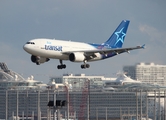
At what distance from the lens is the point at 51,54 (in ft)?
338

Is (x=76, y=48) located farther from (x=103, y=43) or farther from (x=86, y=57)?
(x=103, y=43)

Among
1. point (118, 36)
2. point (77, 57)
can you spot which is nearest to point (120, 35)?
point (118, 36)

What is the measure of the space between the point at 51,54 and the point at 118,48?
11.0 meters

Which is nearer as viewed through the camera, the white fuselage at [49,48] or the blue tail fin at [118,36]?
the white fuselage at [49,48]

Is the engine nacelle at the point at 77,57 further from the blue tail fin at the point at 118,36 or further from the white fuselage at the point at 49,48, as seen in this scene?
the blue tail fin at the point at 118,36

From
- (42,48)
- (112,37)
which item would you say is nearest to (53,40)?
(42,48)

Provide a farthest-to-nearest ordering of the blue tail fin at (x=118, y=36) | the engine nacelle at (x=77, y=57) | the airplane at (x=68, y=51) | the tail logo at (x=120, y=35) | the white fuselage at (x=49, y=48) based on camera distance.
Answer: the tail logo at (x=120, y=35) < the blue tail fin at (x=118, y=36) < the engine nacelle at (x=77, y=57) < the airplane at (x=68, y=51) < the white fuselage at (x=49, y=48)

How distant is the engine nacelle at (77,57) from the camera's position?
105 meters

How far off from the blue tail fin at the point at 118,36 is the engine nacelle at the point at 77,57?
35.1ft

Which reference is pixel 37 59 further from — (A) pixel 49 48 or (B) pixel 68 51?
(B) pixel 68 51

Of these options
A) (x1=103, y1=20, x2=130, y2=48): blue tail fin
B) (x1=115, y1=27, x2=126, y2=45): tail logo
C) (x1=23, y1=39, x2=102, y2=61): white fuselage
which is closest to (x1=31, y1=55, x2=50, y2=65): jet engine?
(x1=23, y1=39, x2=102, y2=61): white fuselage

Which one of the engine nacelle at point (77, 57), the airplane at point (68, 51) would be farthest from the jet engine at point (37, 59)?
the engine nacelle at point (77, 57)

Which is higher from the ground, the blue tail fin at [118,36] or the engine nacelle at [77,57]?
the blue tail fin at [118,36]

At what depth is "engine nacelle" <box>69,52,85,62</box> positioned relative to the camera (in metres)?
105
